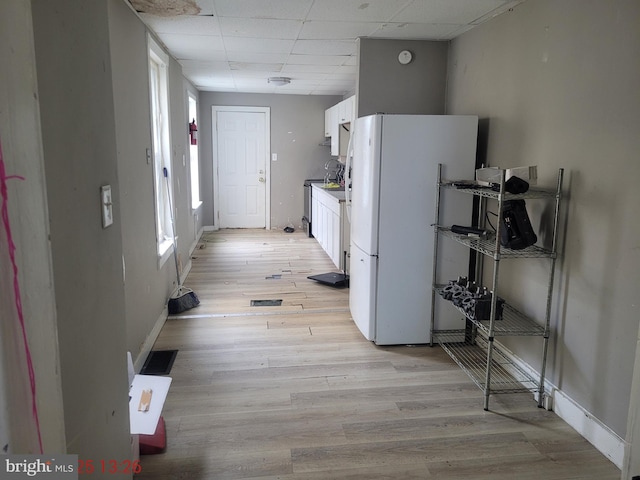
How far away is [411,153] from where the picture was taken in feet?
10.6

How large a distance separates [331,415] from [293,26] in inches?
103

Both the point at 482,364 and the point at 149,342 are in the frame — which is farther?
the point at 149,342

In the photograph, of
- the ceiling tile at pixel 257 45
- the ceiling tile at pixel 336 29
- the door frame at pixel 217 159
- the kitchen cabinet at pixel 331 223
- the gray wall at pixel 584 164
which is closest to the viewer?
the gray wall at pixel 584 164

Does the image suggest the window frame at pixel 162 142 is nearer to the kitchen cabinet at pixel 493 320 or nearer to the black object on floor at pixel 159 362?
the black object on floor at pixel 159 362

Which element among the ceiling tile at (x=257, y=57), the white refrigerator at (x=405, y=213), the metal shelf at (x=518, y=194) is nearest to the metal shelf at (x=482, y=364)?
the white refrigerator at (x=405, y=213)

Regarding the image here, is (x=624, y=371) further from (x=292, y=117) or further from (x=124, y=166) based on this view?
(x=292, y=117)

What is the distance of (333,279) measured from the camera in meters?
4.99

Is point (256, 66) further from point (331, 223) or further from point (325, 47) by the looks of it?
point (331, 223)

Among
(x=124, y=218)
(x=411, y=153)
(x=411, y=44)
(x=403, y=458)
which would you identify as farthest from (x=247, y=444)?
(x=411, y=44)

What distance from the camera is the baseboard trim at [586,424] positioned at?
2.15 m

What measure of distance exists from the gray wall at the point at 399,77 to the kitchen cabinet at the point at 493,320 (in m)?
0.89

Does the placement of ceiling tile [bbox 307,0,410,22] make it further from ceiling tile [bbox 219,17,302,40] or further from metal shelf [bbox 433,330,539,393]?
metal shelf [bbox 433,330,539,393]

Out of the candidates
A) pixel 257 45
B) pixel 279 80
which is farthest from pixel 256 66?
pixel 257 45

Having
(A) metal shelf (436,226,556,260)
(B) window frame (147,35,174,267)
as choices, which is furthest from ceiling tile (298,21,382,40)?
(A) metal shelf (436,226,556,260)
